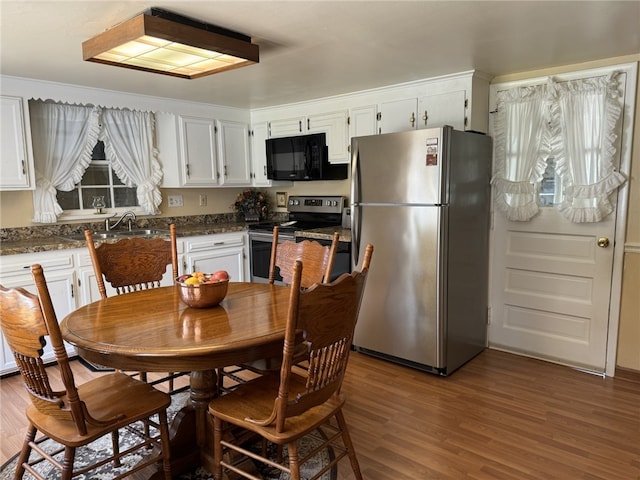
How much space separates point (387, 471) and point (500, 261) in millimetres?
1997

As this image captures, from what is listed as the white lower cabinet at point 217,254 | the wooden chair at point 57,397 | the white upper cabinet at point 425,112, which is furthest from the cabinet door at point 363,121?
the wooden chair at point 57,397

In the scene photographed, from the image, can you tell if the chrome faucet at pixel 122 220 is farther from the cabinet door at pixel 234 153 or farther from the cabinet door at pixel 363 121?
the cabinet door at pixel 363 121

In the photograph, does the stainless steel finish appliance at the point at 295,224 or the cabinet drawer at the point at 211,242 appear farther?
the stainless steel finish appliance at the point at 295,224

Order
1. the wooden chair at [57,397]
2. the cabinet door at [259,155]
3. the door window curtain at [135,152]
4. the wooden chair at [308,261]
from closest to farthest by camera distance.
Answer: the wooden chair at [57,397]
the wooden chair at [308,261]
the door window curtain at [135,152]
the cabinet door at [259,155]

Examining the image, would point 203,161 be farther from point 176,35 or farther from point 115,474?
point 115,474

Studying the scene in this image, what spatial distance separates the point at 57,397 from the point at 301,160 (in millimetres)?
3100

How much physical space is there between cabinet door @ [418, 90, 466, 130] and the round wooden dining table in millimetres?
1837

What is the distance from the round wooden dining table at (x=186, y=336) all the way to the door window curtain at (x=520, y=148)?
196 cm

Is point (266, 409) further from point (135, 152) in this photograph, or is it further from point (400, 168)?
point (135, 152)

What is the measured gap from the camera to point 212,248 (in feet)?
13.7

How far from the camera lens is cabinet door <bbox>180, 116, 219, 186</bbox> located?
422cm

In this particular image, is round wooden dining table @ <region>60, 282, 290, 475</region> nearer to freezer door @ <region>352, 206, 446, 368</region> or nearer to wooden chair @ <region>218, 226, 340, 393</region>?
wooden chair @ <region>218, 226, 340, 393</region>

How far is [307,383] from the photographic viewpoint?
157cm

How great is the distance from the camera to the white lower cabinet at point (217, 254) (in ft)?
13.2
